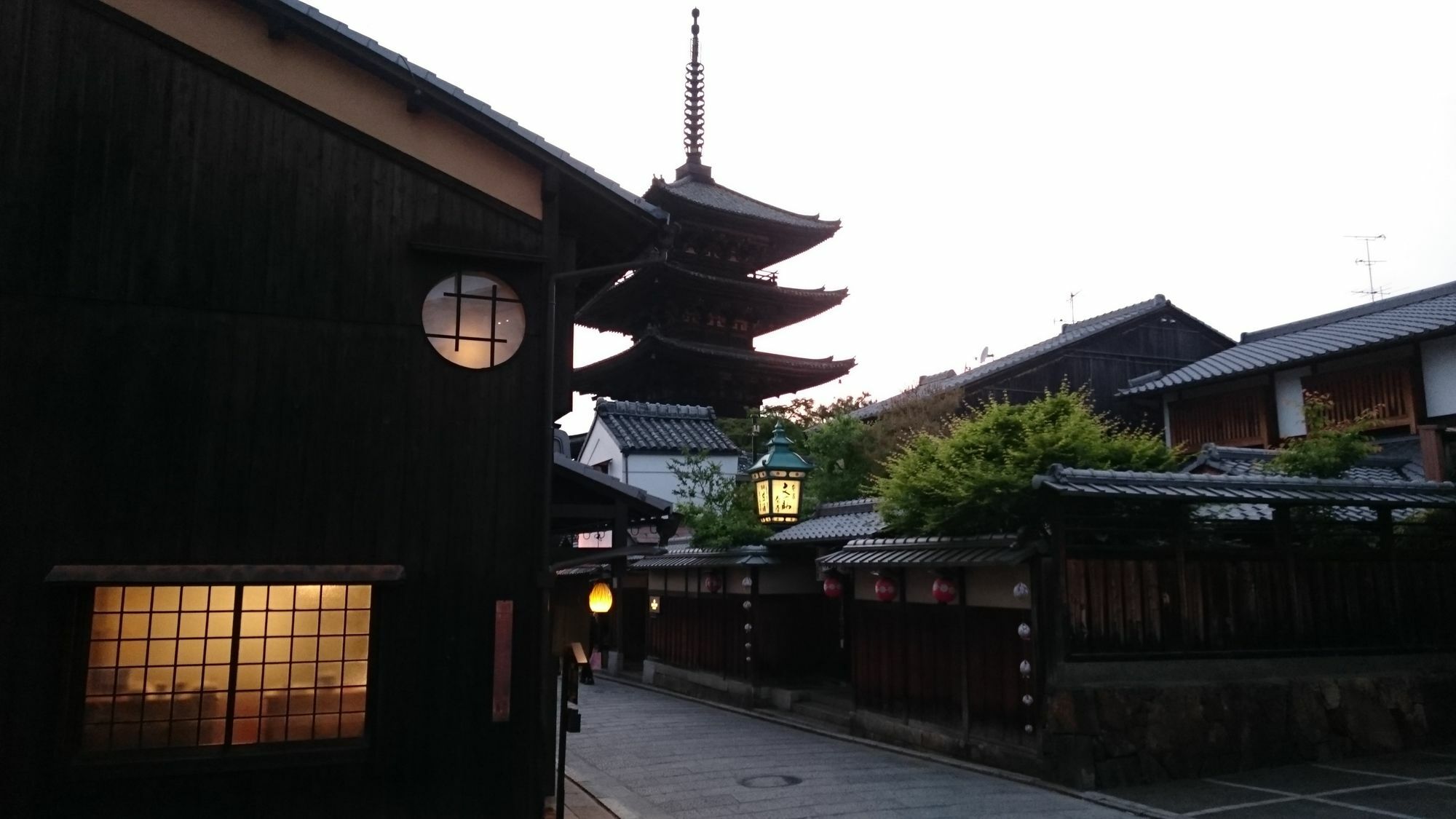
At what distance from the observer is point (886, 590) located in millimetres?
17797

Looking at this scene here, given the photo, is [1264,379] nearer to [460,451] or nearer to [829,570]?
[829,570]

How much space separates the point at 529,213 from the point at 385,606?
4.79m

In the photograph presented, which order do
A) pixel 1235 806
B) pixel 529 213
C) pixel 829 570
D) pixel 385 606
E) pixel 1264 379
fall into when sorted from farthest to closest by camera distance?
pixel 1264 379
pixel 829 570
pixel 1235 806
pixel 529 213
pixel 385 606

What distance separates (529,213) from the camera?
11.4 m

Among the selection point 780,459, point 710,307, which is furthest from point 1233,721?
point 710,307

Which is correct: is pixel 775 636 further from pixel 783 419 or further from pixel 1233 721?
pixel 783 419

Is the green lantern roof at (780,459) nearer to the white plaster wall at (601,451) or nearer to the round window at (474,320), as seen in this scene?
the round window at (474,320)

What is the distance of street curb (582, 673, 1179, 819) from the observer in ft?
40.4

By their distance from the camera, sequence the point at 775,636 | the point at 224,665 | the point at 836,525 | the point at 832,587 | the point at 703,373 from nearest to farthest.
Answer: the point at 224,665, the point at 832,587, the point at 836,525, the point at 775,636, the point at 703,373

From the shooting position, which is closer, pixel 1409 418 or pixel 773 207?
pixel 1409 418

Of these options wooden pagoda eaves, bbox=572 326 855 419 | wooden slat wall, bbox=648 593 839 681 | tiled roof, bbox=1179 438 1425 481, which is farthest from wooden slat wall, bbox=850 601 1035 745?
wooden pagoda eaves, bbox=572 326 855 419

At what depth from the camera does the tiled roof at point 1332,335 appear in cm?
2325

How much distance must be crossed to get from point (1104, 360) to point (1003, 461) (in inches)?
987

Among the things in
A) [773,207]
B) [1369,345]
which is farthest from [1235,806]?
[773,207]
